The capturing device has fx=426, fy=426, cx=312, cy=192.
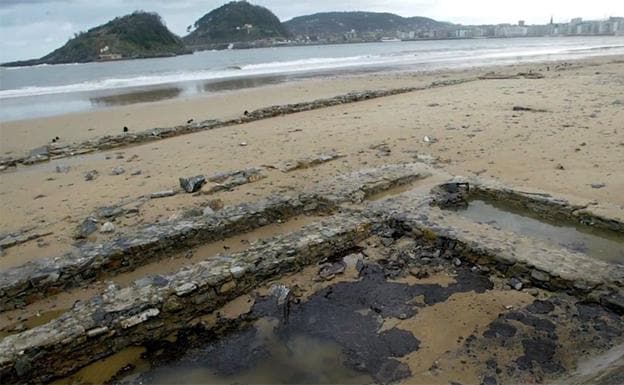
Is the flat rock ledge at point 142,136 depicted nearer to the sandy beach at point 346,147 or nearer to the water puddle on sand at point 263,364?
the sandy beach at point 346,147

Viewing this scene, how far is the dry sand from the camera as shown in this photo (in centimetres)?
846

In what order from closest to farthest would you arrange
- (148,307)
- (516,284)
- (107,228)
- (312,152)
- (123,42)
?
(148,307)
(516,284)
(107,228)
(312,152)
(123,42)

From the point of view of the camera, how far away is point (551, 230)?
6.84 m

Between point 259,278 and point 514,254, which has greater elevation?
point 514,254

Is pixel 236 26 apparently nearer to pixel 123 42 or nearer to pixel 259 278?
pixel 123 42

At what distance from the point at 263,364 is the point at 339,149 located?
8092 millimetres

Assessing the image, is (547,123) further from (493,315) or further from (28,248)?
(28,248)

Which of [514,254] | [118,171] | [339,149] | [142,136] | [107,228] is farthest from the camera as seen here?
[142,136]

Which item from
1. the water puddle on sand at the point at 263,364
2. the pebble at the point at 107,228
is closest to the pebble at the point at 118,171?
the pebble at the point at 107,228

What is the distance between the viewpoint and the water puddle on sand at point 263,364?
4.21m

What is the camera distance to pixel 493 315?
4.83m

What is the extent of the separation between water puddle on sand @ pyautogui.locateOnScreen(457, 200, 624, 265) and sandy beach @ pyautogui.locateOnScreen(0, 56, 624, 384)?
2.04ft

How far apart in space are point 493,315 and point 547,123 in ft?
32.7

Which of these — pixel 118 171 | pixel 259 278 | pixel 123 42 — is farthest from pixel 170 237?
pixel 123 42
